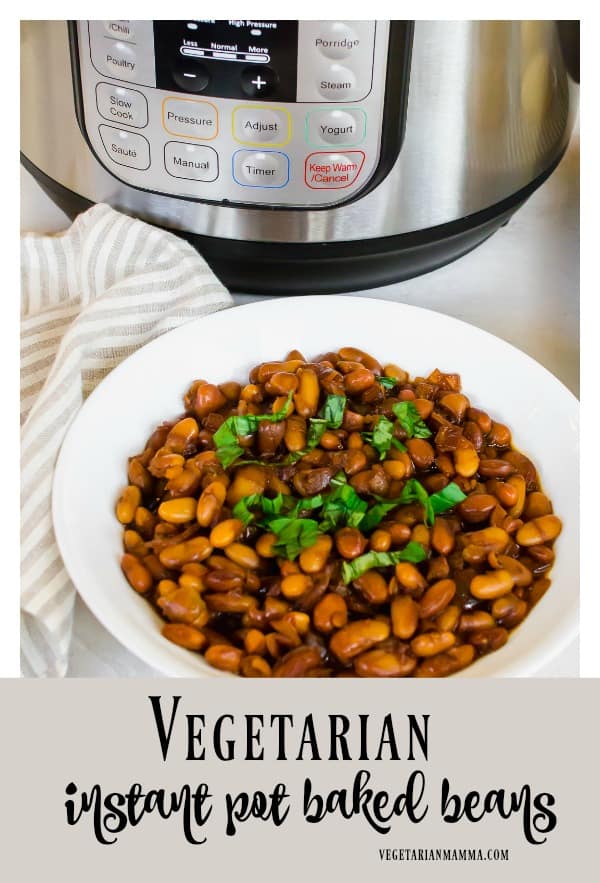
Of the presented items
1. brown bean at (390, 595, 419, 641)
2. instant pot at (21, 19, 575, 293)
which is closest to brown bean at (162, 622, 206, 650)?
brown bean at (390, 595, 419, 641)

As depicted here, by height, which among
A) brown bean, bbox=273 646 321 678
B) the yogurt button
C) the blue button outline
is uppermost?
the yogurt button

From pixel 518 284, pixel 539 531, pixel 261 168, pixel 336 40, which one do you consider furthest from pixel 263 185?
pixel 539 531

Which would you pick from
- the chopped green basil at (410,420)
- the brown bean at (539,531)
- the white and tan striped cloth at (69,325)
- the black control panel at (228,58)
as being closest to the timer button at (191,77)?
the black control panel at (228,58)

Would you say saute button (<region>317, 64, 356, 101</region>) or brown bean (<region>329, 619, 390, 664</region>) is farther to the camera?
saute button (<region>317, 64, 356, 101</region>)

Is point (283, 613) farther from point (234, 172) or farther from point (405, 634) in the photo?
point (234, 172)

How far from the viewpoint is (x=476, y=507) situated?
0.61m

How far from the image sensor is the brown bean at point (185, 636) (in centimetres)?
54

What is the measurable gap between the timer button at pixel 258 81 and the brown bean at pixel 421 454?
0.87 feet

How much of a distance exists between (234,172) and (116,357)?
0.55 ft

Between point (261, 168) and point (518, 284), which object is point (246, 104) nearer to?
point (261, 168)

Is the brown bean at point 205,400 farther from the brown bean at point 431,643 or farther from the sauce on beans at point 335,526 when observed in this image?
the brown bean at point 431,643

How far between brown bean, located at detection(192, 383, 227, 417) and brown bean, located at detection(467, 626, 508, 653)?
0.26 meters

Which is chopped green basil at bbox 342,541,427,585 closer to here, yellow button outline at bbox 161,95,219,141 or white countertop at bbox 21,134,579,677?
white countertop at bbox 21,134,579,677

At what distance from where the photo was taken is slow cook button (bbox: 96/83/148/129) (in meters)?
0.69
